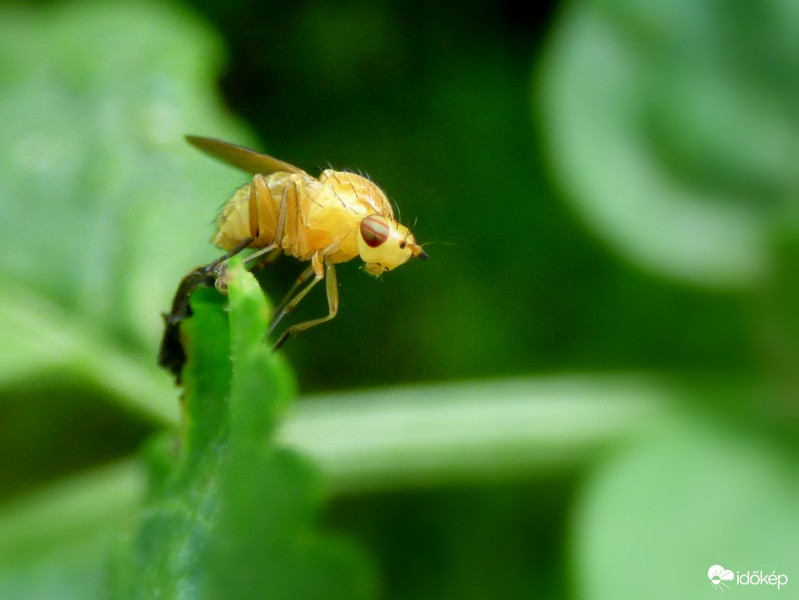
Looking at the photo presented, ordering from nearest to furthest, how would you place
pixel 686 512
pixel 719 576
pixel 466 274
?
1. pixel 719 576
2. pixel 686 512
3. pixel 466 274

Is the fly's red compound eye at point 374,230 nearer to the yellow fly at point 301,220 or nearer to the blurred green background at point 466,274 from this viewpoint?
the yellow fly at point 301,220

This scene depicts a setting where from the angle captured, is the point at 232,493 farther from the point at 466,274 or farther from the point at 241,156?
the point at 466,274

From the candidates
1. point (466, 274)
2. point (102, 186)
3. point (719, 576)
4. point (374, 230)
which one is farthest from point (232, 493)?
point (466, 274)

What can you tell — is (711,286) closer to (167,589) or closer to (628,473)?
(628,473)


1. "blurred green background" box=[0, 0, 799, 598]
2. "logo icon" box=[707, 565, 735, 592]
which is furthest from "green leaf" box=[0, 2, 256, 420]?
"logo icon" box=[707, 565, 735, 592]

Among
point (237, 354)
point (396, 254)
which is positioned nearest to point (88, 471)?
point (396, 254)

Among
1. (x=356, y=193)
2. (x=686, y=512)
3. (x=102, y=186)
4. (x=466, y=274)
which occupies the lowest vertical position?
(x=686, y=512)
